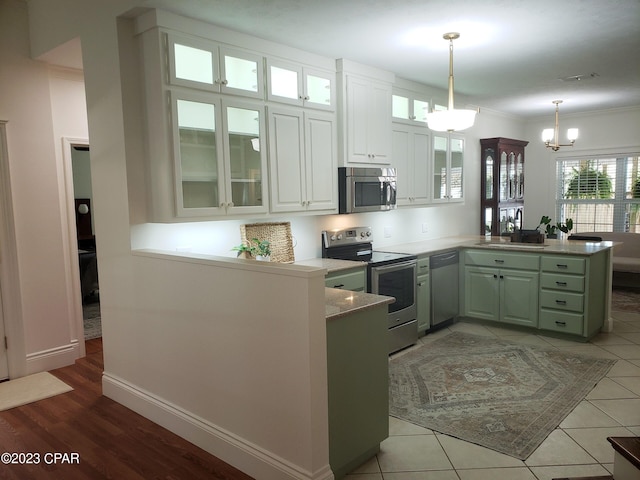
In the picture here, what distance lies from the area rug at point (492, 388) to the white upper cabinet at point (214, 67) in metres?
2.36

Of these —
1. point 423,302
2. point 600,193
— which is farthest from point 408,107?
point 600,193

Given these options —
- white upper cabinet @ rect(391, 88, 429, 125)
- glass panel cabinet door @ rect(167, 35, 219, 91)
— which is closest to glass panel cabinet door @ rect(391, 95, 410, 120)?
white upper cabinet @ rect(391, 88, 429, 125)

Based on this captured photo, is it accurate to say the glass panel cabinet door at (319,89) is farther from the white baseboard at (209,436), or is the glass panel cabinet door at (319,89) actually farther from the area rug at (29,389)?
the area rug at (29,389)

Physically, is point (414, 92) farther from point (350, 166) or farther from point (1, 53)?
point (1, 53)

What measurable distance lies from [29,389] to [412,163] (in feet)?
12.7

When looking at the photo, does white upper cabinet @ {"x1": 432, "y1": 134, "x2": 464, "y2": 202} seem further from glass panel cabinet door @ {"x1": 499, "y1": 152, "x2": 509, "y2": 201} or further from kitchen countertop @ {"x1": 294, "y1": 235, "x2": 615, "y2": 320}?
glass panel cabinet door @ {"x1": 499, "y1": 152, "x2": 509, "y2": 201}

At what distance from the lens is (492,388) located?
344 centimetres

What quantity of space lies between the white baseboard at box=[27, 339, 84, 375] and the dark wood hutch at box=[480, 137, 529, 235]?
16.7 ft

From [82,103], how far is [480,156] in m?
4.80

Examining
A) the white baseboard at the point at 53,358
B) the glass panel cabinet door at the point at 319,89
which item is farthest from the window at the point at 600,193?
the white baseboard at the point at 53,358

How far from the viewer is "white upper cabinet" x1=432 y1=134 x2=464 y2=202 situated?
5266 millimetres

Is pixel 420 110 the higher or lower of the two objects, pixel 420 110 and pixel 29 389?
the higher

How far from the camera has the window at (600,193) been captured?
7020 mm

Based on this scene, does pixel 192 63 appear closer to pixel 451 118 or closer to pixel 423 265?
pixel 451 118
